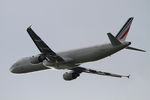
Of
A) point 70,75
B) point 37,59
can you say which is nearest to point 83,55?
point 37,59

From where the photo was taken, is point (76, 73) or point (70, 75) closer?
point (70, 75)

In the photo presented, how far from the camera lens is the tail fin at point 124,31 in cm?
6450

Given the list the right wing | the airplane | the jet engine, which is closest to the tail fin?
the airplane

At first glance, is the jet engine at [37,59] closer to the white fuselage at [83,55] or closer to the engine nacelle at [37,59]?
the engine nacelle at [37,59]

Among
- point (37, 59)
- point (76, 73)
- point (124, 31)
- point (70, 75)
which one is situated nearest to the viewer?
point (124, 31)

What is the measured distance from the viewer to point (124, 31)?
6494 cm

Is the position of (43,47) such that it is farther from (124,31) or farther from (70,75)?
(124,31)

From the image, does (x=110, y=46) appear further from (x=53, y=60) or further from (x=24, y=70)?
(x=24, y=70)

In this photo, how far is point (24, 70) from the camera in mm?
70688

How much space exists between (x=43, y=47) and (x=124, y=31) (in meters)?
11.8

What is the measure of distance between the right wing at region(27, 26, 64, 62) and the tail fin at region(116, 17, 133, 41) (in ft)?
28.4

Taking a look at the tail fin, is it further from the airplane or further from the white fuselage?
the white fuselage

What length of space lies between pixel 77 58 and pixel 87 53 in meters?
1.70

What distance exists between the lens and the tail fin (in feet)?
212
